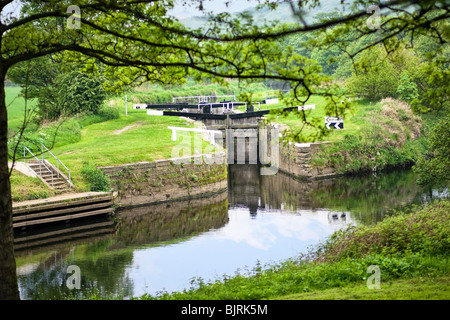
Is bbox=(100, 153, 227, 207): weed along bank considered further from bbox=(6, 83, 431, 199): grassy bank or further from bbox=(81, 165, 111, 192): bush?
bbox=(6, 83, 431, 199): grassy bank

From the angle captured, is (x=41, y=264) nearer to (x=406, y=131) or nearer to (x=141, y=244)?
(x=141, y=244)

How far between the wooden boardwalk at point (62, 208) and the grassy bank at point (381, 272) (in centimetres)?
856

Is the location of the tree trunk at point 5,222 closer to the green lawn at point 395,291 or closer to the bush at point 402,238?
the green lawn at point 395,291

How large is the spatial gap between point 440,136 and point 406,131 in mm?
15748

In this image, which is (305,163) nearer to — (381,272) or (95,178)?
(95,178)

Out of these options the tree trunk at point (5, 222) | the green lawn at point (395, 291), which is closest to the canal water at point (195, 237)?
the tree trunk at point (5, 222)

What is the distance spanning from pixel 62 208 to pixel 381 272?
39.7ft

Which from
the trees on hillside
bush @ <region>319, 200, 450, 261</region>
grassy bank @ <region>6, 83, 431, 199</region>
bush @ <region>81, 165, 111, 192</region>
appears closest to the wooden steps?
bush @ <region>81, 165, 111, 192</region>

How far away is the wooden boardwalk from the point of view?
1705 cm

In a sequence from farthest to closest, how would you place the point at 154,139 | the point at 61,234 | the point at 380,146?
1. the point at 380,146
2. the point at 154,139
3. the point at 61,234

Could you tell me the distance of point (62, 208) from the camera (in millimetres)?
18016

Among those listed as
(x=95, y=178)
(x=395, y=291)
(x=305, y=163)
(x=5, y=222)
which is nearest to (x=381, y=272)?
(x=395, y=291)

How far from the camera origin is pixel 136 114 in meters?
34.8

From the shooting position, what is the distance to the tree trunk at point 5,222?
6832 mm
